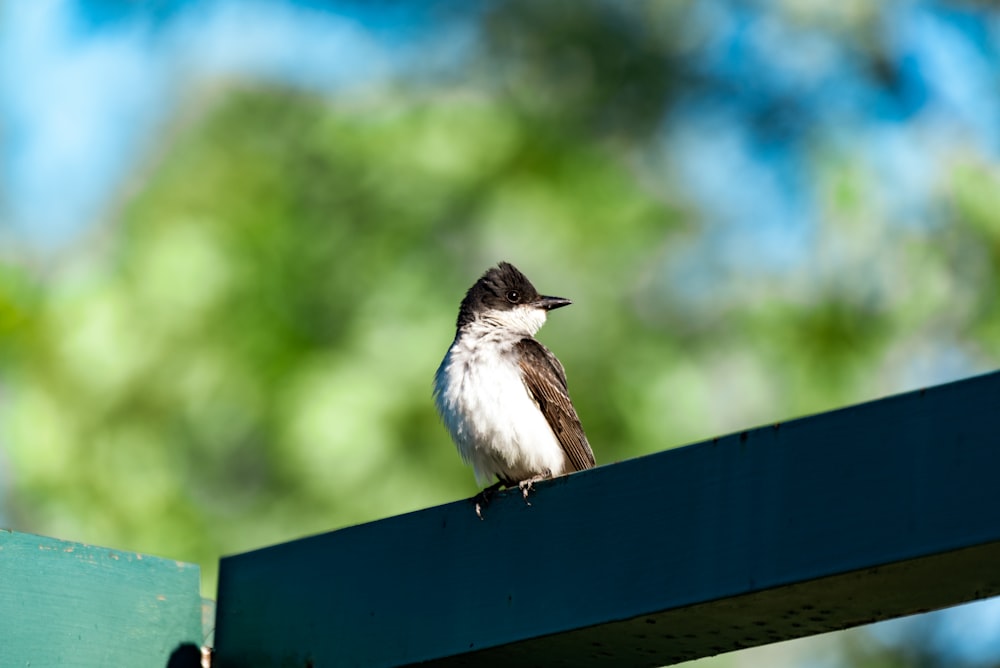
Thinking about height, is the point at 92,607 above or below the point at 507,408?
below

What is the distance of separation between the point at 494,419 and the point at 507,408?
8cm

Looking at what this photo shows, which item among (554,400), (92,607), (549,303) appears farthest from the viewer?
(549,303)

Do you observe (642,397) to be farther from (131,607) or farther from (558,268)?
(131,607)

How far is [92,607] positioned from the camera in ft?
10.9

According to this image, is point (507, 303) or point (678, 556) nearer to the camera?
point (678, 556)

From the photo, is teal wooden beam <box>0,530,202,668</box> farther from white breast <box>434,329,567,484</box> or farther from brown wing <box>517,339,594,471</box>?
brown wing <box>517,339,594,471</box>

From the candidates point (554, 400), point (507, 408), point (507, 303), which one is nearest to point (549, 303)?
point (507, 303)

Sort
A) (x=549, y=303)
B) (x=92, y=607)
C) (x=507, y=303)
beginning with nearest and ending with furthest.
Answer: (x=92, y=607)
(x=507, y=303)
(x=549, y=303)

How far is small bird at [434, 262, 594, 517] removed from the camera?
5105 mm

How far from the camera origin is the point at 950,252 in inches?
330

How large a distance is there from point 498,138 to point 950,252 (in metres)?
2.89

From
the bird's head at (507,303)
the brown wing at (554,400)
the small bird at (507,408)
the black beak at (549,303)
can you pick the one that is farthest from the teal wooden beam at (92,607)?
the black beak at (549,303)

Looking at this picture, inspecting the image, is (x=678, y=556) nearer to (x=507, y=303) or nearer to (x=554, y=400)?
(x=554, y=400)

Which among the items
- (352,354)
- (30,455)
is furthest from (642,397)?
(30,455)
